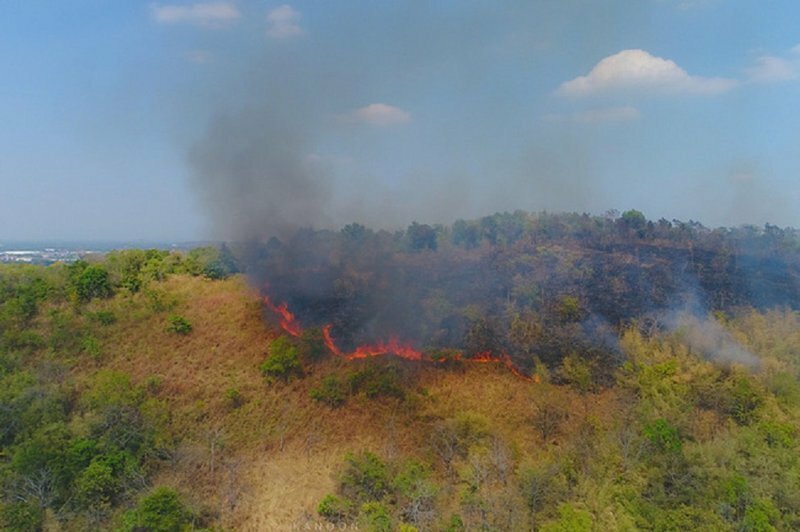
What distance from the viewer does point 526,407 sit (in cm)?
2291

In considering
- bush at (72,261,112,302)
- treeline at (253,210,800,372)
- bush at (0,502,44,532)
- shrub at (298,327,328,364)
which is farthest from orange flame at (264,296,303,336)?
bush at (0,502,44,532)

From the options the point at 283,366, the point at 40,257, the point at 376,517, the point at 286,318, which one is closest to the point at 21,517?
the point at 283,366

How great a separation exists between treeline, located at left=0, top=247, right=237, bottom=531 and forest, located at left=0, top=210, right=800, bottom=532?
87 millimetres

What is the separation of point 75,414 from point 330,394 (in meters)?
10.5

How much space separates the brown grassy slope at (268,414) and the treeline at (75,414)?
997mm

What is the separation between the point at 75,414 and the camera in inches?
820

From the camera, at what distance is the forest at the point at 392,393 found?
1694cm

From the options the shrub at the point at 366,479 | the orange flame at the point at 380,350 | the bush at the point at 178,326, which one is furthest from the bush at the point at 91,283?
the shrub at the point at 366,479

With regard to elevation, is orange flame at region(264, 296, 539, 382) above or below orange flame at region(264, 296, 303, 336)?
below

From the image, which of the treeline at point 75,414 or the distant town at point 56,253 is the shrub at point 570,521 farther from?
the distant town at point 56,253

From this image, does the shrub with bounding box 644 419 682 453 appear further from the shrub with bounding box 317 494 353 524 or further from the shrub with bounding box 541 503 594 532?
the shrub with bounding box 317 494 353 524

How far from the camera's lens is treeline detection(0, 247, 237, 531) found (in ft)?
55.4

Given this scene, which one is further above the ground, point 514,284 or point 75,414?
point 514,284

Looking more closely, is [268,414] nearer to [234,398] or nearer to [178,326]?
[234,398]
